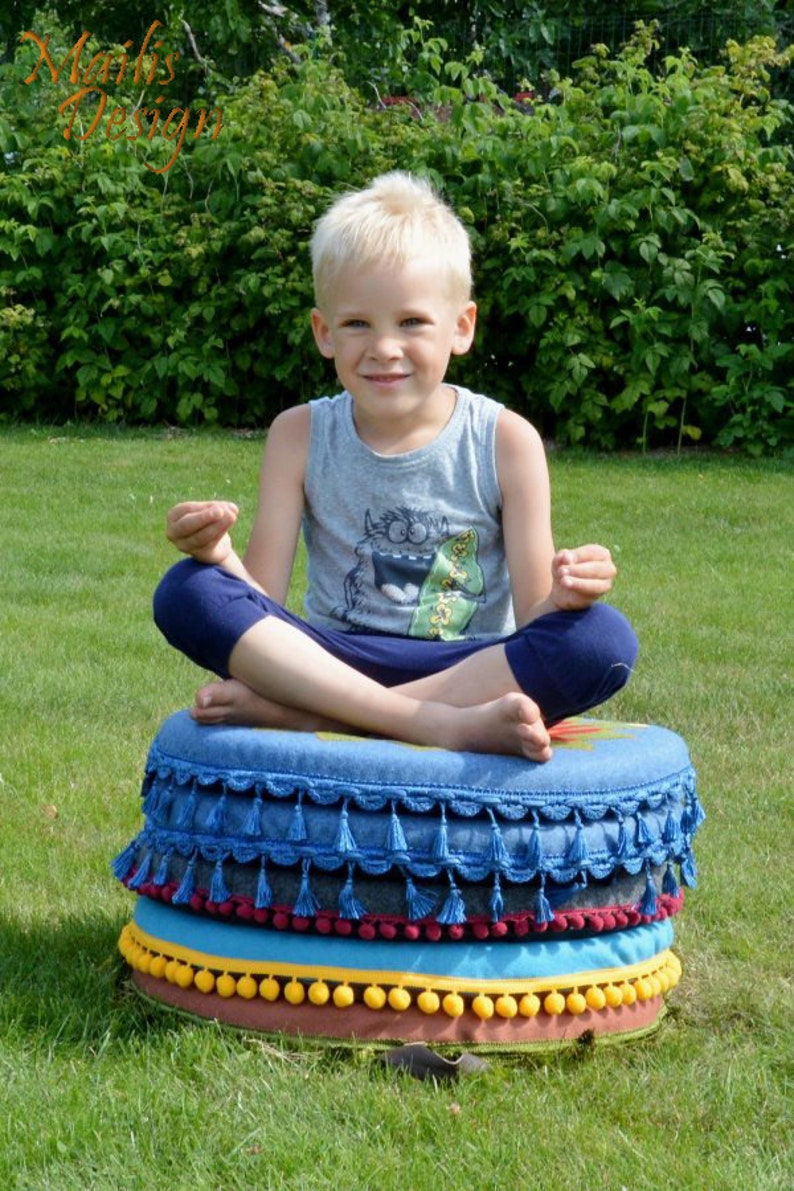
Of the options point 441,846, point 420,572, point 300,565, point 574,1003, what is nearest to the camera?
point 441,846

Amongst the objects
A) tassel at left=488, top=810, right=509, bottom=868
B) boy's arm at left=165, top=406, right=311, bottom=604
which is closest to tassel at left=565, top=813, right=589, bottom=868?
tassel at left=488, top=810, right=509, bottom=868

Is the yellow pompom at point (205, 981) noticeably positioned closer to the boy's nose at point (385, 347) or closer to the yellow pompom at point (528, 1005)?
the yellow pompom at point (528, 1005)

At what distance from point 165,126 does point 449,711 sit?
9.09 m

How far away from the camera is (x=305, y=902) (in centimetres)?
247

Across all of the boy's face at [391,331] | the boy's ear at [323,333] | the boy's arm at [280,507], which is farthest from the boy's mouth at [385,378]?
the boy's arm at [280,507]

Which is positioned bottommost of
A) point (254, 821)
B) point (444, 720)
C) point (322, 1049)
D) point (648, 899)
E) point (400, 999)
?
point (322, 1049)

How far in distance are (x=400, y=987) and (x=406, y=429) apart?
113 centimetres

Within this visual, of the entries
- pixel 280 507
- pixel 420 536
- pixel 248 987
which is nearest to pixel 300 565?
pixel 280 507

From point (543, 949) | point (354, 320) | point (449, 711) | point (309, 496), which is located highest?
point (354, 320)

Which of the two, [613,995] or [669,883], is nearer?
[613,995]

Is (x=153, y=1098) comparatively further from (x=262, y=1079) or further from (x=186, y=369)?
(x=186, y=369)

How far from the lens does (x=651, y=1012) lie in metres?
2.70

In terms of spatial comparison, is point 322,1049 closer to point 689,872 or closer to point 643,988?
point 643,988

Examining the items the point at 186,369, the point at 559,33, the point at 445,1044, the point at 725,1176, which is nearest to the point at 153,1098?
the point at 445,1044
